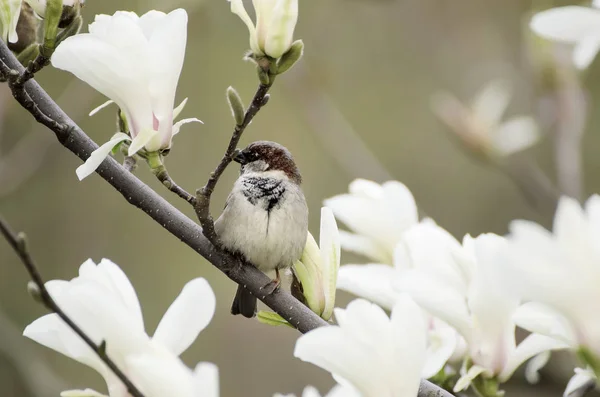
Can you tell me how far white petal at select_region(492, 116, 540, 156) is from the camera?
175 centimetres

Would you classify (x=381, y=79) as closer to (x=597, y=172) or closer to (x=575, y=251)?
(x=597, y=172)

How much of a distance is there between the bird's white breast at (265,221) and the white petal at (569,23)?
415 mm

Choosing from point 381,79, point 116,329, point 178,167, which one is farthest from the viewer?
point 381,79

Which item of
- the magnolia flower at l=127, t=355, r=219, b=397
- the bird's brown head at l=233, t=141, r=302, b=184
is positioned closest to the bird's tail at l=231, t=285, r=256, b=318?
the bird's brown head at l=233, t=141, r=302, b=184

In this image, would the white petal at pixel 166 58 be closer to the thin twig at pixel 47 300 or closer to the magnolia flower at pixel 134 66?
the magnolia flower at pixel 134 66

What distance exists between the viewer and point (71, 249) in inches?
139

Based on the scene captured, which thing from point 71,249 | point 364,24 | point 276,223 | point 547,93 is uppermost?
point 364,24

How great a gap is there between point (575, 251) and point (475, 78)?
2709mm

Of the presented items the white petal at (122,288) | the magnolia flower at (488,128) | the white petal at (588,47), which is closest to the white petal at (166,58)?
the white petal at (122,288)

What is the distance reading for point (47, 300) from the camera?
0.57 m

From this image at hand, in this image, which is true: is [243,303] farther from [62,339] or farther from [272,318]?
[62,339]

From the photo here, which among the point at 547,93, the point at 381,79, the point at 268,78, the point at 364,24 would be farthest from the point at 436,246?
the point at 381,79

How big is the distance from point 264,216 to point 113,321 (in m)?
0.57

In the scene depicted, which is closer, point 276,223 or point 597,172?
point 276,223
